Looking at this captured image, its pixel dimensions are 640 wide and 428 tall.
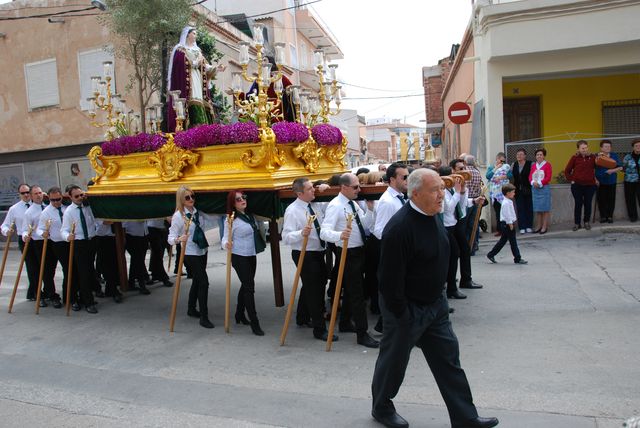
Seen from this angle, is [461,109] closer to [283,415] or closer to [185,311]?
[185,311]

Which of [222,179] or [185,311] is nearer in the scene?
[222,179]

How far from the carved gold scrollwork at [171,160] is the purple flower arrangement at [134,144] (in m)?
0.18

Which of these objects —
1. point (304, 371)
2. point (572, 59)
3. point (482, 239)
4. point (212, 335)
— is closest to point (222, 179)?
point (212, 335)

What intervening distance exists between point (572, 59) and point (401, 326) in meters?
10.7

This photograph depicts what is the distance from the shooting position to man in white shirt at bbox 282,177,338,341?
635 cm

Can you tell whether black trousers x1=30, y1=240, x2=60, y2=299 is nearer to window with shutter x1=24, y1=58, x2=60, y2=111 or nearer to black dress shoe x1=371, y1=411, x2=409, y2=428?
black dress shoe x1=371, y1=411, x2=409, y2=428

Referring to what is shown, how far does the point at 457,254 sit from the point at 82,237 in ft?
17.8

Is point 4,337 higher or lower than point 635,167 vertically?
lower

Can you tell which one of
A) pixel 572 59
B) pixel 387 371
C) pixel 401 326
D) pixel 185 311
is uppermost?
pixel 572 59

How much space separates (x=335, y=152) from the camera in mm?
8539

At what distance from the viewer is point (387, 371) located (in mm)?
4043

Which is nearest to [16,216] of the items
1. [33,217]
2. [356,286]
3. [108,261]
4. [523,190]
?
[33,217]

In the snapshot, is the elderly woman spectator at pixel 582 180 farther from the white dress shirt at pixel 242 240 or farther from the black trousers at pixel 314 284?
the white dress shirt at pixel 242 240

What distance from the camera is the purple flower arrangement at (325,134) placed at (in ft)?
26.2
